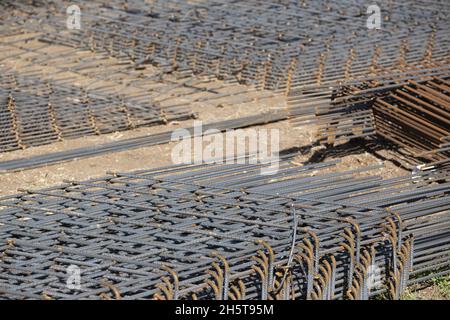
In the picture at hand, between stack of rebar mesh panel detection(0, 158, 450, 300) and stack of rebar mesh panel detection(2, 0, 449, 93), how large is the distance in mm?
4459

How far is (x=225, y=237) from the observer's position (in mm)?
7496

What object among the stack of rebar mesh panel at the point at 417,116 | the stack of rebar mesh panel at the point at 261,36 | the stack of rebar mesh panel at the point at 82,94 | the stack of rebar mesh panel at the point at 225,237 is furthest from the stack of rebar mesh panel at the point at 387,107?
the stack of rebar mesh panel at the point at 225,237

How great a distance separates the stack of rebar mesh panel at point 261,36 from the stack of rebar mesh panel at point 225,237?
14.6 ft

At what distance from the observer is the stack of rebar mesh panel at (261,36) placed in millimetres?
13375

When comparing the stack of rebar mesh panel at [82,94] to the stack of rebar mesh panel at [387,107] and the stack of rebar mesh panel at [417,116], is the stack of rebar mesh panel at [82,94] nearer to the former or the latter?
the stack of rebar mesh panel at [387,107]

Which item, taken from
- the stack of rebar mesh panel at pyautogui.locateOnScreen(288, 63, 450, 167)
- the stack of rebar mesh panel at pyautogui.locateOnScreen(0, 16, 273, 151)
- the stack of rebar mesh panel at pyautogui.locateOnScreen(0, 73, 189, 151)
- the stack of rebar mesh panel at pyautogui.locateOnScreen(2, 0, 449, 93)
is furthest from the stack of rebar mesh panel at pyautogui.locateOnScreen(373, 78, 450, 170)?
the stack of rebar mesh panel at pyautogui.locateOnScreen(0, 73, 189, 151)

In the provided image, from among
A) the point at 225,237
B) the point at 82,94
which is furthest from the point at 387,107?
the point at 82,94

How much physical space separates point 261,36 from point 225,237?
26.3ft

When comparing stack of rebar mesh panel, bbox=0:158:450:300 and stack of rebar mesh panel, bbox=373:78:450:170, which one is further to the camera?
stack of rebar mesh panel, bbox=373:78:450:170

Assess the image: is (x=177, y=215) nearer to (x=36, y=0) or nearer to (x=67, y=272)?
(x=67, y=272)

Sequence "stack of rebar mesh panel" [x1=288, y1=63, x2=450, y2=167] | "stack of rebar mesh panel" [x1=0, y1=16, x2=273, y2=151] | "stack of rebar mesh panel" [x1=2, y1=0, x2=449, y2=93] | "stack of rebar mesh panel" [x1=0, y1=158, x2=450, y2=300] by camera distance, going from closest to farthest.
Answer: "stack of rebar mesh panel" [x1=0, y1=158, x2=450, y2=300], "stack of rebar mesh panel" [x1=288, y1=63, x2=450, y2=167], "stack of rebar mesh panel" [x1=0, y1=16, x2=273, y2=151], "stack of rebar mesh panel" [x1=2, y1=0, x2=449, y2=93]

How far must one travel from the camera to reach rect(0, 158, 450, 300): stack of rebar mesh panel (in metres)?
7.11

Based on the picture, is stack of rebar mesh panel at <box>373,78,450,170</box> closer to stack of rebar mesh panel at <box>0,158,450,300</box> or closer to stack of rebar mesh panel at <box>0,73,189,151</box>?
stack of rebar mesh panel at <box>0,158,450,300</box>

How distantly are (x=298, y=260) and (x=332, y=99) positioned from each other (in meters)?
4.08
